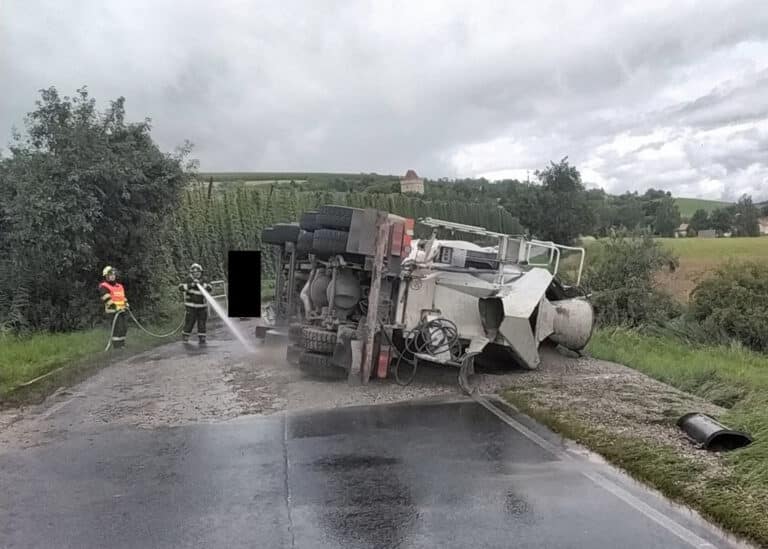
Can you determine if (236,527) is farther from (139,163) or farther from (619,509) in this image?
(139,163)

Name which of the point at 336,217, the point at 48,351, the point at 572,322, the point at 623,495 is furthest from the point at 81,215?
the point at 623,495

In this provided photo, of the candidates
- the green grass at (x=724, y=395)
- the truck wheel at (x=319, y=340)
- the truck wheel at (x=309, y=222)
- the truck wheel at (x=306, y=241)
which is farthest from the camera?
the truck wheel at (x=306, y=241)

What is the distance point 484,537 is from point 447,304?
16.2 feet

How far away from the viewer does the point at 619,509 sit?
479 centimetres

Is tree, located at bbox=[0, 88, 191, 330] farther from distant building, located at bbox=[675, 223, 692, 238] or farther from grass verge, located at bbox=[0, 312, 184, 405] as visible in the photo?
distant building, located at bbox=[675, 223, 692, 238]

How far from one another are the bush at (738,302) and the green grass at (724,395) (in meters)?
1.44

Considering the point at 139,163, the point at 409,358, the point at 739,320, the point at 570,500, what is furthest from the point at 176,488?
the point at 739,320

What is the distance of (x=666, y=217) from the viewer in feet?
243

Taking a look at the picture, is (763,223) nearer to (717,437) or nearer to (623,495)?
(717,437)

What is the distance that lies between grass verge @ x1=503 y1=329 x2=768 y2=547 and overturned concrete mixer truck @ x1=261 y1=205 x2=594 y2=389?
102 centimetres

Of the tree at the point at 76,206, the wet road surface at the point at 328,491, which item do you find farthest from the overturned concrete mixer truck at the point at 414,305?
the tree at the point at 76,206

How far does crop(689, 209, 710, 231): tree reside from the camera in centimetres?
8166

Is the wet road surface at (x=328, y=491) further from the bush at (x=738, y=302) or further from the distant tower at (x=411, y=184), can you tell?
the distant tower at (x=411, y=184)

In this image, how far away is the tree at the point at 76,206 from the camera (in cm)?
1453
